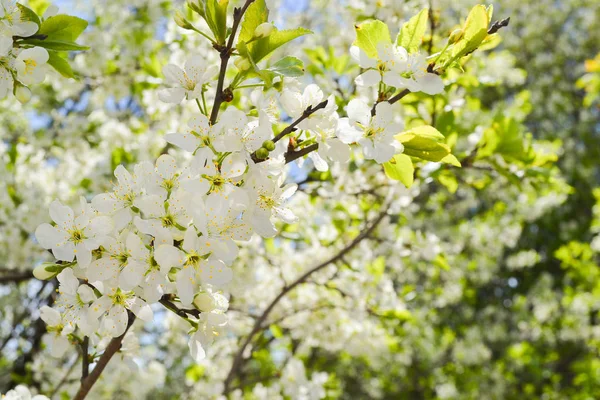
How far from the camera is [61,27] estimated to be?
4.10 feet

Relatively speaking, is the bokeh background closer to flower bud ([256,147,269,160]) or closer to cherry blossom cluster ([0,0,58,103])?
flower bud ([256,147,269,160])

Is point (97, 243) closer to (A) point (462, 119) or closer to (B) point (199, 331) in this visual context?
(B) point (199, 331)

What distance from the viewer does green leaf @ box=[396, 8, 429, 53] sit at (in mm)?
1109

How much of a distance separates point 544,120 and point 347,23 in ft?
25.2

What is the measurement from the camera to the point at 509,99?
10055 millimetres

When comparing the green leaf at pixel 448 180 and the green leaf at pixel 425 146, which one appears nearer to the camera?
the green leaf at pixel 425 146

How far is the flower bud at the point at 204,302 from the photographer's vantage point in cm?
104

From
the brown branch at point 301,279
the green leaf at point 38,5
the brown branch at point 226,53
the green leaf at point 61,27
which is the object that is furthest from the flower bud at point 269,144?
the green leaf at point 38,5

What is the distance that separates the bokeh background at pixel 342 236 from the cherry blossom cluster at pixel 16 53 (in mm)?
328

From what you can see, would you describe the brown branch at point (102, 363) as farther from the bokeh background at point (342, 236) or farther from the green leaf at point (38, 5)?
the green leaf at point (38, 5)

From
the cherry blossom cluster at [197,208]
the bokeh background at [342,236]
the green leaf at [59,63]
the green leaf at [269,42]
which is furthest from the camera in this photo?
the bokeh background at [342,236]

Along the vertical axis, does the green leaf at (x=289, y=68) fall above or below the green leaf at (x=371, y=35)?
below

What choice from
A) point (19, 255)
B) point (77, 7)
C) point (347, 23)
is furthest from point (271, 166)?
point (77, 7)

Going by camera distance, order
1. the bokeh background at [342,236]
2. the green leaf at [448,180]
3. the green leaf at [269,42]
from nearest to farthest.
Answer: the green leaf at [269,42] → the green leaf at [448,180] → the bokeh background at [342,236]
